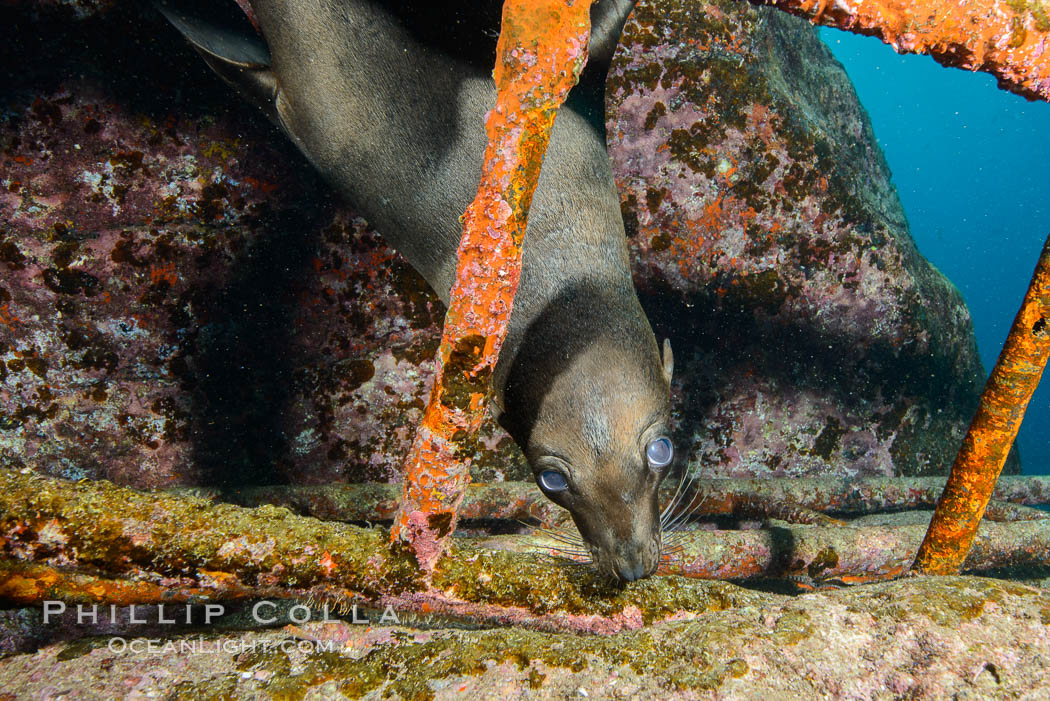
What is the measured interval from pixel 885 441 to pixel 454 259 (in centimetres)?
377

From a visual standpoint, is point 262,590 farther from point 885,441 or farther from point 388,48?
point 885,441

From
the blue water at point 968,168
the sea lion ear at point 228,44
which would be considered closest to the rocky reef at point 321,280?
the sea lion ear at point 228,44

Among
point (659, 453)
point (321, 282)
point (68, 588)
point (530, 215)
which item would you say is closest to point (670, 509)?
point (659, 453)

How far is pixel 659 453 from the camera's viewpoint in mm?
2092

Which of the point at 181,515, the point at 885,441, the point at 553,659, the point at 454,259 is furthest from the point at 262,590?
the point at 885,441

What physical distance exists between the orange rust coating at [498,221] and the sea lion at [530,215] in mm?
790

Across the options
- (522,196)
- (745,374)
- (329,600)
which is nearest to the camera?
(522,196)

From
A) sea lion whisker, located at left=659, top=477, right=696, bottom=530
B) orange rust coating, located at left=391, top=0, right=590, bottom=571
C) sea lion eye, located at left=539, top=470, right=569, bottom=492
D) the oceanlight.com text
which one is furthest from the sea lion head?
the oceanlight.com text

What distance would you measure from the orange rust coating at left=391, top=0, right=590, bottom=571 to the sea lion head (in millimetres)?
788

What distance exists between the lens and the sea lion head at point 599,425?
1968 millimetres

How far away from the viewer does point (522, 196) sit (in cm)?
125

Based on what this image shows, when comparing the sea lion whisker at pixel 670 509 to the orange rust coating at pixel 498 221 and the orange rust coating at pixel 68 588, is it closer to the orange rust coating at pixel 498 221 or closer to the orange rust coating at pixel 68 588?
the orange rust coating at pixel 498 221

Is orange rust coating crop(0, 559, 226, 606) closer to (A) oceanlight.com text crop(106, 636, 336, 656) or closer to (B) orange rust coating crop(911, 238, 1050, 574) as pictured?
(A) oceanlight.com text crop(106, 636, 336, 656)

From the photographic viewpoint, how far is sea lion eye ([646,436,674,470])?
2.07 meters
